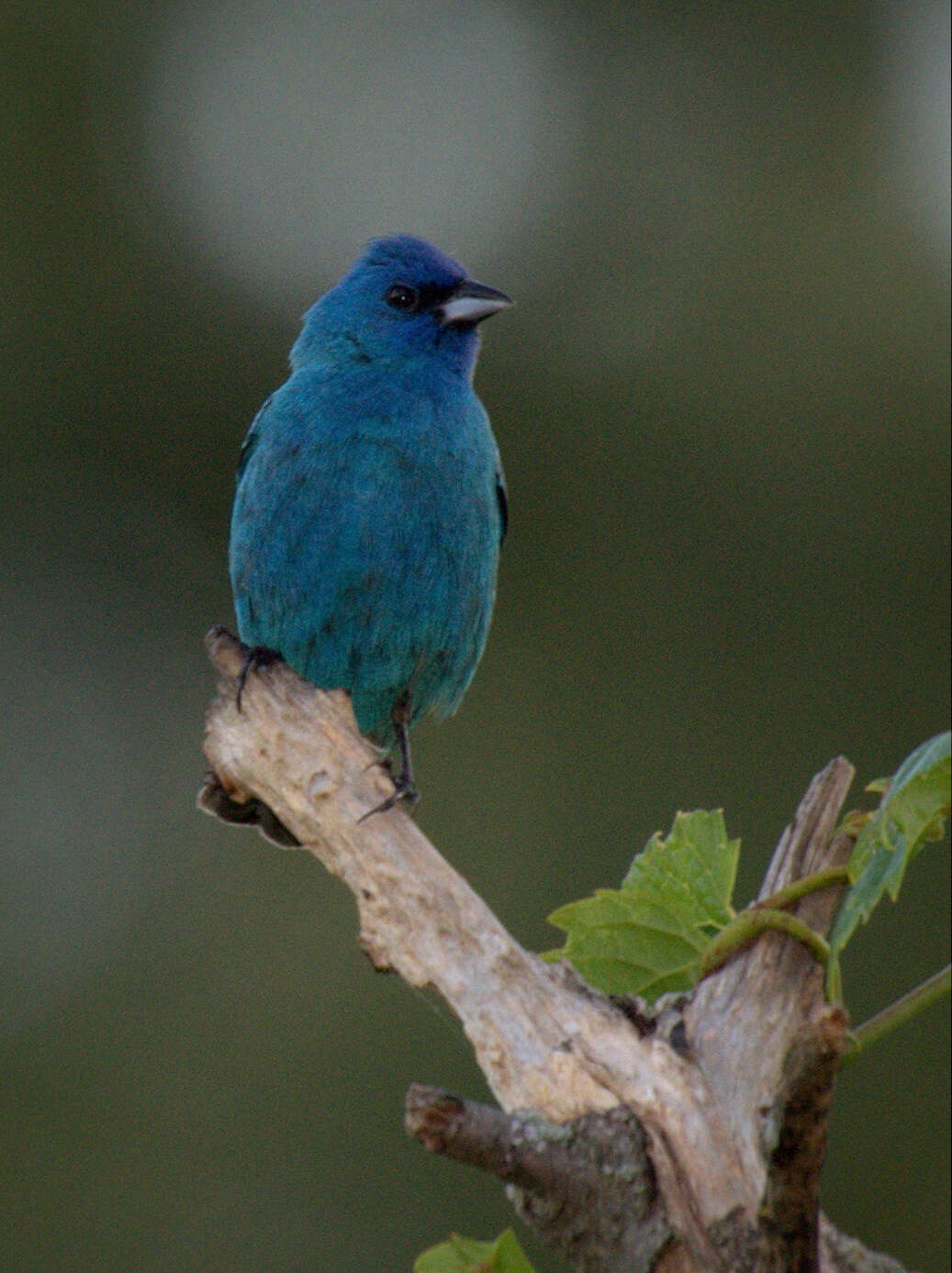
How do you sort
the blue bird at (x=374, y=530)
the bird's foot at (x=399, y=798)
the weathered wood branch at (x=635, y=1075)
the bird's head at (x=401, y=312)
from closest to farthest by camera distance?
the weathered wood branch at (x=635, y=1075), the bird's foot at (x=399, y=798), the blue bird at (x=374, y=530), the bird's head at (x=401, y=312)

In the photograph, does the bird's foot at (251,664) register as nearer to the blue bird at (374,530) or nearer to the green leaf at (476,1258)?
the blue bird at (374,530)

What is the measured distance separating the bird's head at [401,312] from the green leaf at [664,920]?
3009mm

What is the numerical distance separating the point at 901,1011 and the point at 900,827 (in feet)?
0.94

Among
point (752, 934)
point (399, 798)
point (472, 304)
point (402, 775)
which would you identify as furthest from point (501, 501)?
point (752, 934)

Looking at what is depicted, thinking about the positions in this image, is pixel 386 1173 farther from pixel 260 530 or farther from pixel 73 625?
pixel 260 530

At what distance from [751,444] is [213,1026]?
12.9ft

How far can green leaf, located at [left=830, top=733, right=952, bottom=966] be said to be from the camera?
8.68 ft

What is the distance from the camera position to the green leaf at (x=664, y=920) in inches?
130

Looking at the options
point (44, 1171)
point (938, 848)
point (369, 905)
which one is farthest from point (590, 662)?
point (369, 905)

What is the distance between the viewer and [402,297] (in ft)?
20.8

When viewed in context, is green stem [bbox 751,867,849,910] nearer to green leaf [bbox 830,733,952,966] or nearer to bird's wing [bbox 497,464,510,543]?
green leaf [bbox 830,733,952,966]

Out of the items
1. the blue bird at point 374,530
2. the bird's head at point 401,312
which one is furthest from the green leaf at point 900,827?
the bird's head at point 401,312

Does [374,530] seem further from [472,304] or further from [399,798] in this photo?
[399,798]

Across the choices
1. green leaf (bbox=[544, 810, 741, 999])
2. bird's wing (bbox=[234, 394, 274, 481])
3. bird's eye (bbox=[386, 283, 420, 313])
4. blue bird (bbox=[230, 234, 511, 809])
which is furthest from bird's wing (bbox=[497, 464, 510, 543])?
green leaf (bbox=[544, 810, 741, 999])
